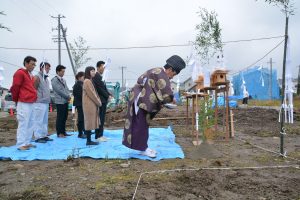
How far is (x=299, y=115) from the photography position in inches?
509

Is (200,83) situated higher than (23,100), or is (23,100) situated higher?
(200,83)

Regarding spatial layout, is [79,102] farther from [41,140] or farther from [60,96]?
[41,140]

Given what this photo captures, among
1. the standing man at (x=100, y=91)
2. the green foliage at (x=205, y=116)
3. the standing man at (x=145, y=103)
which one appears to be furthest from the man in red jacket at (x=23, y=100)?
the green foliage at (x=205, y=116)

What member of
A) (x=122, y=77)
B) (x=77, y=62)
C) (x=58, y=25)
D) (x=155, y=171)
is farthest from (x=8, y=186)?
(x=122, y=77)

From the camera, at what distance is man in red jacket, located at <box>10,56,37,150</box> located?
17.9ft

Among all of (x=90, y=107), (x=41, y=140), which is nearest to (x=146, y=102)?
(x=90, y=107)

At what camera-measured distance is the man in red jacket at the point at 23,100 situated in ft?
17.9

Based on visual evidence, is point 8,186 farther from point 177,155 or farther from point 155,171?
point 177,155

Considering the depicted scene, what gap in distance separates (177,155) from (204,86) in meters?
2.29

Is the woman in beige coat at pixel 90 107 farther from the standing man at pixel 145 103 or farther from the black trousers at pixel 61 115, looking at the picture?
the black trousers at pixel 61 115

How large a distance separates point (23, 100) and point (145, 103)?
220cm

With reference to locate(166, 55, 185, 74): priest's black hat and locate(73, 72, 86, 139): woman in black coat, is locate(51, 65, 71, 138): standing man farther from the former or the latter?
Answer: locate(166, 55, 185, 74): priest's black hat

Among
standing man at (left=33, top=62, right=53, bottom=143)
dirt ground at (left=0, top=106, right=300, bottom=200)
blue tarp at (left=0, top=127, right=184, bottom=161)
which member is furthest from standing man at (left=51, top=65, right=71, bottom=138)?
dirt ground at (left=0, top=106, right=300, bottom=200)

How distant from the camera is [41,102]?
6.40m
